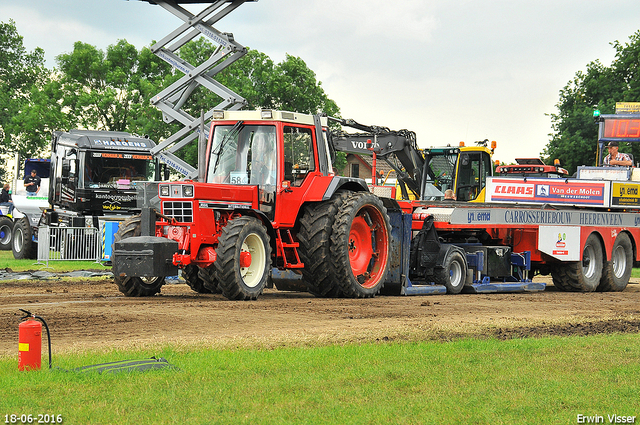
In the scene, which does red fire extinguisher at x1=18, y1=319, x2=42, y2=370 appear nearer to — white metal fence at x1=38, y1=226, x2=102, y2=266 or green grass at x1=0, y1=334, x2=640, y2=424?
green grass at x1=0, y1=334, x2=640, y2=424

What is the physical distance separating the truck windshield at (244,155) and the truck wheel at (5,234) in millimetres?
21919

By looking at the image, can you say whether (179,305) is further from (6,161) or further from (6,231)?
(6,161)

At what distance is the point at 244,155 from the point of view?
42.8ft

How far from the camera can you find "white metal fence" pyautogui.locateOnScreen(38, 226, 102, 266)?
2144 centimetres

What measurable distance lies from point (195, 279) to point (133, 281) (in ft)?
4.05

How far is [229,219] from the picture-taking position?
12555 millimetres

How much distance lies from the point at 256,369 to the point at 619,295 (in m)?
12.3

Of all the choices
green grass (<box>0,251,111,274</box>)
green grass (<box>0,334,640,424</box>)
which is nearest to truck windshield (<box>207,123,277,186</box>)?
green grass (<box>0,334,640,424</box>)

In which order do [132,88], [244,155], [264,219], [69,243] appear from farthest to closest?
[132,88] < [69,243] < [244,155] < [264,219]

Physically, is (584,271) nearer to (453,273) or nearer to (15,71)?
(453,273)

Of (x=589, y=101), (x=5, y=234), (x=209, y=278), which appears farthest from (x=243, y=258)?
(x=589, y=101)

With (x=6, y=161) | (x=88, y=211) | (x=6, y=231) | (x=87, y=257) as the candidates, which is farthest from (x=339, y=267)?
(x=6, y=161)

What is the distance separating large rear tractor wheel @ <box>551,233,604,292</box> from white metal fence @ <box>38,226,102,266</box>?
11826 millimetres

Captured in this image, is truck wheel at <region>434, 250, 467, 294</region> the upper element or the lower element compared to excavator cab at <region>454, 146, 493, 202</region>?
lower
